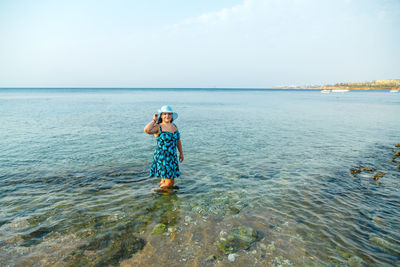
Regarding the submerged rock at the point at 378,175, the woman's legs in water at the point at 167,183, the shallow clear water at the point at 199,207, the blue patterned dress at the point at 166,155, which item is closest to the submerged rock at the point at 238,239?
the shallow clear water at the point at 199,207

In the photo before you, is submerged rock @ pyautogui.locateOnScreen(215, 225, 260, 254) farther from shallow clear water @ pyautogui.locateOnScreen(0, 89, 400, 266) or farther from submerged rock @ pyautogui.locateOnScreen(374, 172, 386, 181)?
submerged rock @ pyautogui.locateOnScreen(374, 172, 386, 181)

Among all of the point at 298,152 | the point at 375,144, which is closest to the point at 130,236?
the point at 298,152

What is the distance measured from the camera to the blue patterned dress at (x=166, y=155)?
759cm

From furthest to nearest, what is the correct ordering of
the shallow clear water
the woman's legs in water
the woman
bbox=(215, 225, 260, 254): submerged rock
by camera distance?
the woman's legs in water < the woman < bbox=(215, 225, 260, 254): submerged rock < the shallow clear water

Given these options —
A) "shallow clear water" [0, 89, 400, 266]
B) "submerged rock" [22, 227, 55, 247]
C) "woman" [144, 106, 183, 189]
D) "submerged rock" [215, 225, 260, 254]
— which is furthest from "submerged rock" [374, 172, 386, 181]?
"submerged rock" [22, 227, 55, 247]

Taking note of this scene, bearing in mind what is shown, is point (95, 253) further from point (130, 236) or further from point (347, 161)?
point (347, 161)

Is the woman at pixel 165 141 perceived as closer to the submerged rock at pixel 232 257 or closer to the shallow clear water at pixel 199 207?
the shallow clear water at pixel 199 207

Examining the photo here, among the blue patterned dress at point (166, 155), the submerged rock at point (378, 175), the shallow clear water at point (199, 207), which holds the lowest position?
the submerged rock at point (378, 175)

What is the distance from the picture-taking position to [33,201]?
7500mm

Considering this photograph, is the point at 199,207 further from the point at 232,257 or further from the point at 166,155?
the point at 232,257

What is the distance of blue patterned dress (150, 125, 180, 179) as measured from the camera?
759 cm

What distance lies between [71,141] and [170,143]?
498 inches

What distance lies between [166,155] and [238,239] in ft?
12.0

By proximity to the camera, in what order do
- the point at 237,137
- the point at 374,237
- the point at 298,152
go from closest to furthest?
the point at 374,237 → the point at 298,152 → the point at 237,137
